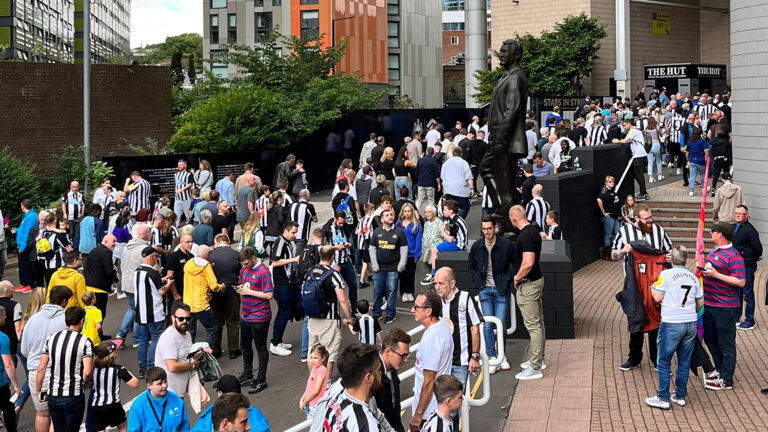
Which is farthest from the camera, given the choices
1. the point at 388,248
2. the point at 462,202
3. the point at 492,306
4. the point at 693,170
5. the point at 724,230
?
the point at 693,170

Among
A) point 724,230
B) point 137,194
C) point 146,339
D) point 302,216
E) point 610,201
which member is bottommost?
point 146,339

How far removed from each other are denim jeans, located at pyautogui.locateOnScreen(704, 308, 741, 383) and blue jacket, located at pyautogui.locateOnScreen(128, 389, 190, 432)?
5956 millimetres

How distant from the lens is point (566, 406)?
10.3m

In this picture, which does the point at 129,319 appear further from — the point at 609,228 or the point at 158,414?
the point at 609,228

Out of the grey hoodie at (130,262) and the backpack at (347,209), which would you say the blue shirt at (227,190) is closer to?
the backpack at (347,209)

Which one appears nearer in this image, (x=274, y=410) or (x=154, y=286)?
(x=274, y=410)

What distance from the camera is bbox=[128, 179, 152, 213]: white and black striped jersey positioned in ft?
72.6

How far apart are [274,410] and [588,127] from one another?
1730 centimetres

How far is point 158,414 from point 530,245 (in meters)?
5.05

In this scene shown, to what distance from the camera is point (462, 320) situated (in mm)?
9250

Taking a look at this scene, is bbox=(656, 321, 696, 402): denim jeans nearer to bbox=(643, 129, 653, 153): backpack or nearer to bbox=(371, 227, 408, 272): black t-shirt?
bbox=(371, 227, 408, 272): black t-shirt

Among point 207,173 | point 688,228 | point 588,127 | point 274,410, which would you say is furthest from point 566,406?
point 588,127

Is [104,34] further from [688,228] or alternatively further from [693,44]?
[688,228]

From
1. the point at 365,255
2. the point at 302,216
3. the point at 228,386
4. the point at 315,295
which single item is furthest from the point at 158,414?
the point at 302,216
